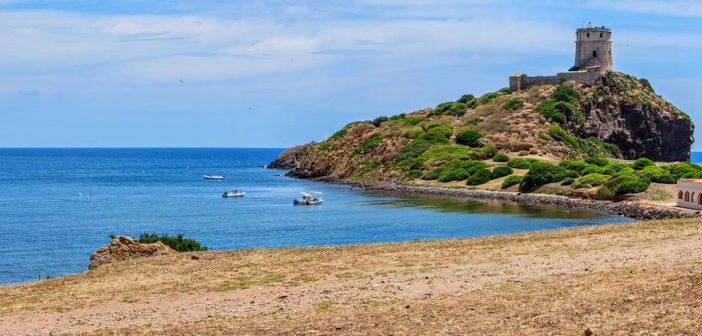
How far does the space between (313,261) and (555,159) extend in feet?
295

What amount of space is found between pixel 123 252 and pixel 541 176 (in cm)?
6877

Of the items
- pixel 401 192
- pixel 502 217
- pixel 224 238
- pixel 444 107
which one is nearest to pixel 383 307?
pixel 224 238

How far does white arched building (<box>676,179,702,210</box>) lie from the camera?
6216 cm

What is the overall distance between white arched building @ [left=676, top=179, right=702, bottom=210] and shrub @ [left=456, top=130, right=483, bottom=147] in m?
57.0

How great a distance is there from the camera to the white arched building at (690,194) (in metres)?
62.2

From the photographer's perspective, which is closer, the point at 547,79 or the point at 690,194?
the point at 690,194

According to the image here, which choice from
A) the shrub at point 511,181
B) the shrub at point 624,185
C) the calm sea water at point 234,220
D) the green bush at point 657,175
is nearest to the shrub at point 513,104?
the calm sea water at point 234,220

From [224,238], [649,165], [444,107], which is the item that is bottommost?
[224,238]

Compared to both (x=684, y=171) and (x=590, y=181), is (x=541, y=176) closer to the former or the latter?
(x=590, y=181)

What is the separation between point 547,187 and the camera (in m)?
91.0

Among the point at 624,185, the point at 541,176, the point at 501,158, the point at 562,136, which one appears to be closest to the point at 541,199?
the point at 541,176

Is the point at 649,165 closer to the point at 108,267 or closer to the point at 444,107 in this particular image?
the point at 444,107

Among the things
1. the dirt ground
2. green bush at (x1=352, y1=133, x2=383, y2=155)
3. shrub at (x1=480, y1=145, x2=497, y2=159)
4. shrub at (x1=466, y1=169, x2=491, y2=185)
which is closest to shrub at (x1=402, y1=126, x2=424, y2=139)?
green bush at (x1=352, y1=133, x2=383, y2=155)

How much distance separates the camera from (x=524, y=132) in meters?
122
